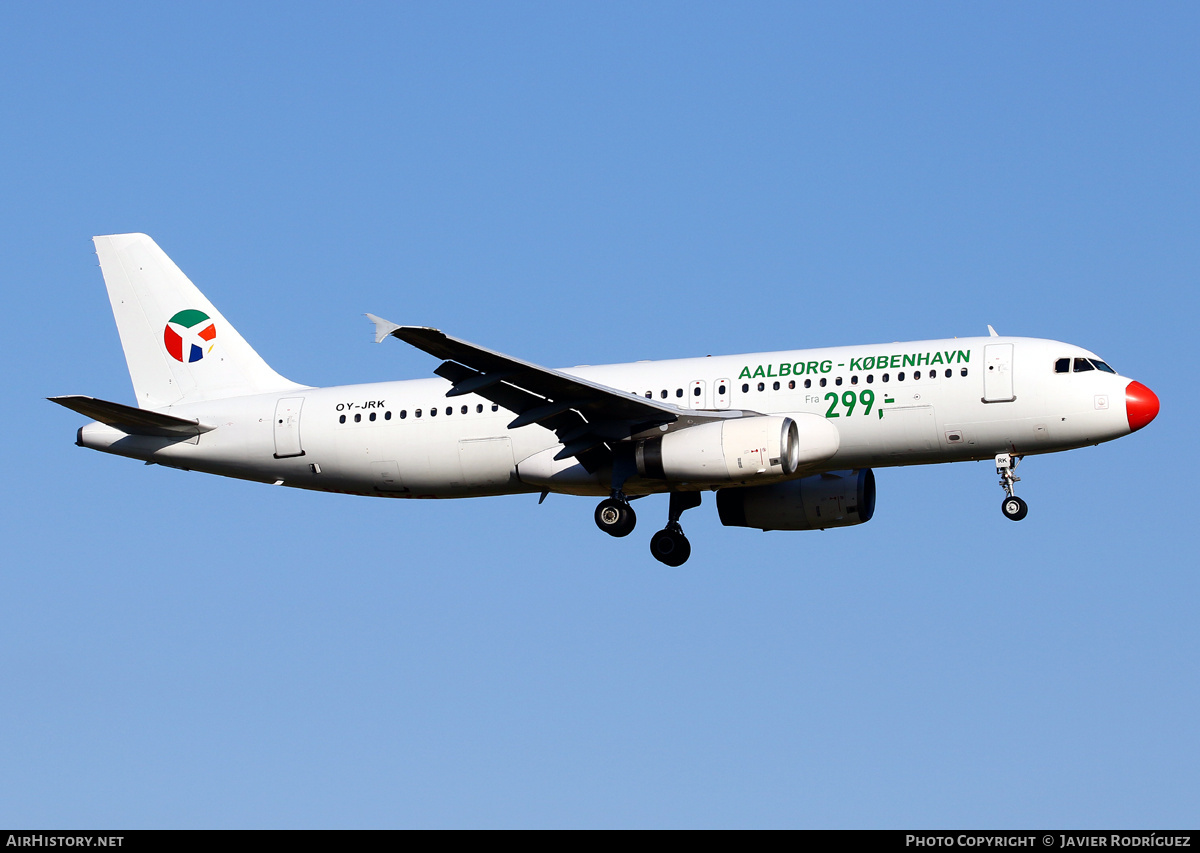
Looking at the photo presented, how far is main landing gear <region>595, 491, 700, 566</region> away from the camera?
3712 cm

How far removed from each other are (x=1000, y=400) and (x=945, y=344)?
1902mm

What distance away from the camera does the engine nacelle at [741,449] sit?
3450 cm

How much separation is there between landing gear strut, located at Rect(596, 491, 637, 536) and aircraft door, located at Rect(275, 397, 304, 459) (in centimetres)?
794

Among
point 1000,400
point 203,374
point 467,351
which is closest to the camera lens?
point 467,351

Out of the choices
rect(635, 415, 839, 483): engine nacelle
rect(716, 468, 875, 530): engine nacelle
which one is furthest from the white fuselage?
rect(716, 468, 875, 530): engine nacelle

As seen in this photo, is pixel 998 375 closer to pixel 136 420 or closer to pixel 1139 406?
pixel 1139 406

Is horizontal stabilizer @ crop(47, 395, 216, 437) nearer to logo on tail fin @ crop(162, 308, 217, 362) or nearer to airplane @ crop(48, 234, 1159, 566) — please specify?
airplane @ crop(48, 234, 1159, 566)

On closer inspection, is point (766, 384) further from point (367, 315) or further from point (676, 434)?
point (367, 315)

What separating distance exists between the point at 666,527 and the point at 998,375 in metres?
9.33

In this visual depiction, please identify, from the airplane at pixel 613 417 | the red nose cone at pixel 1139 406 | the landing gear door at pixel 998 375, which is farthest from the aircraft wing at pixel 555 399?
the red nose cone at pixel 1139 406

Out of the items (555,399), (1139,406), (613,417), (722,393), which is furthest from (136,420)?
(1139,406)
